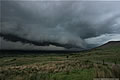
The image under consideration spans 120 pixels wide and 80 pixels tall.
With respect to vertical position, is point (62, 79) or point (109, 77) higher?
point (109, 77)

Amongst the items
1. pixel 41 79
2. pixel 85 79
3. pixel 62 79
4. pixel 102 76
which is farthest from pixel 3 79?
pixel 102 76

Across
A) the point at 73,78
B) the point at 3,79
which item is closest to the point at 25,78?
the point at 3,79

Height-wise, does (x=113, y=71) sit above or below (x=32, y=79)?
above

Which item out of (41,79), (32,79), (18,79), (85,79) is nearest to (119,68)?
(85,79)

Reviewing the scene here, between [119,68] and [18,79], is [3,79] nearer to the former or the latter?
[18,79]

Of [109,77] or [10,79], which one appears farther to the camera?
[10,79]

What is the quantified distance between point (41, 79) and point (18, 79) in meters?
1.79

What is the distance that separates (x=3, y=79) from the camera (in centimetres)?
916

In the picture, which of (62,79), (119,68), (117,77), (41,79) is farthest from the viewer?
(62,79)

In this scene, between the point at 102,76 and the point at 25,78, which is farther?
the point at 25,78

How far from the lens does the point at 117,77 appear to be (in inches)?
267

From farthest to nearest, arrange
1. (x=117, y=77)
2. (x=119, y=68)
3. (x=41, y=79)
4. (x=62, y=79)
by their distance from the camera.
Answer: (x=62, y=79)
(x=41, y=79)
(x=119, y=68)
(x=117, y=77)

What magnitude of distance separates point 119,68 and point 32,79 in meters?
6.15

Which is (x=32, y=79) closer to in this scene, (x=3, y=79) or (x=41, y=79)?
(x=41, y=79)
